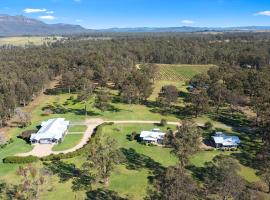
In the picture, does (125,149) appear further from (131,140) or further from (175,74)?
(175,74)

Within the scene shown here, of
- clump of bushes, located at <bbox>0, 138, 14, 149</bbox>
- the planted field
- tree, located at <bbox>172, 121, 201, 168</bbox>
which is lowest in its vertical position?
clump of bushes, located at <bbox>0, 138, 14, 149</bbox>

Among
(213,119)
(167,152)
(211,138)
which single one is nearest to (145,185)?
(167,152)

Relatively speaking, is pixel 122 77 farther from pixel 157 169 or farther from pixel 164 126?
pixel 157 169

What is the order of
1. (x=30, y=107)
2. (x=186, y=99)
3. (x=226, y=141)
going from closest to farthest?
(x=226, y=141) → (x=30, y=107) → (x=186, y=99)

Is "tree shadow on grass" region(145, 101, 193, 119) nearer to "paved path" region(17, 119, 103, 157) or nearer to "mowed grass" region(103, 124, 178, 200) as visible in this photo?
"mowed grass" region(103, 124, 178, 200)

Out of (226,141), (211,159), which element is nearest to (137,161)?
(211,159)

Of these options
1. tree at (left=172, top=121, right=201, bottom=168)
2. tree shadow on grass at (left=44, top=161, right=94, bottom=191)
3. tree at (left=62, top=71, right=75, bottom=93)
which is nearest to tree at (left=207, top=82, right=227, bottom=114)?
tree at (left=172, top=121, right=201, bottom=168)
